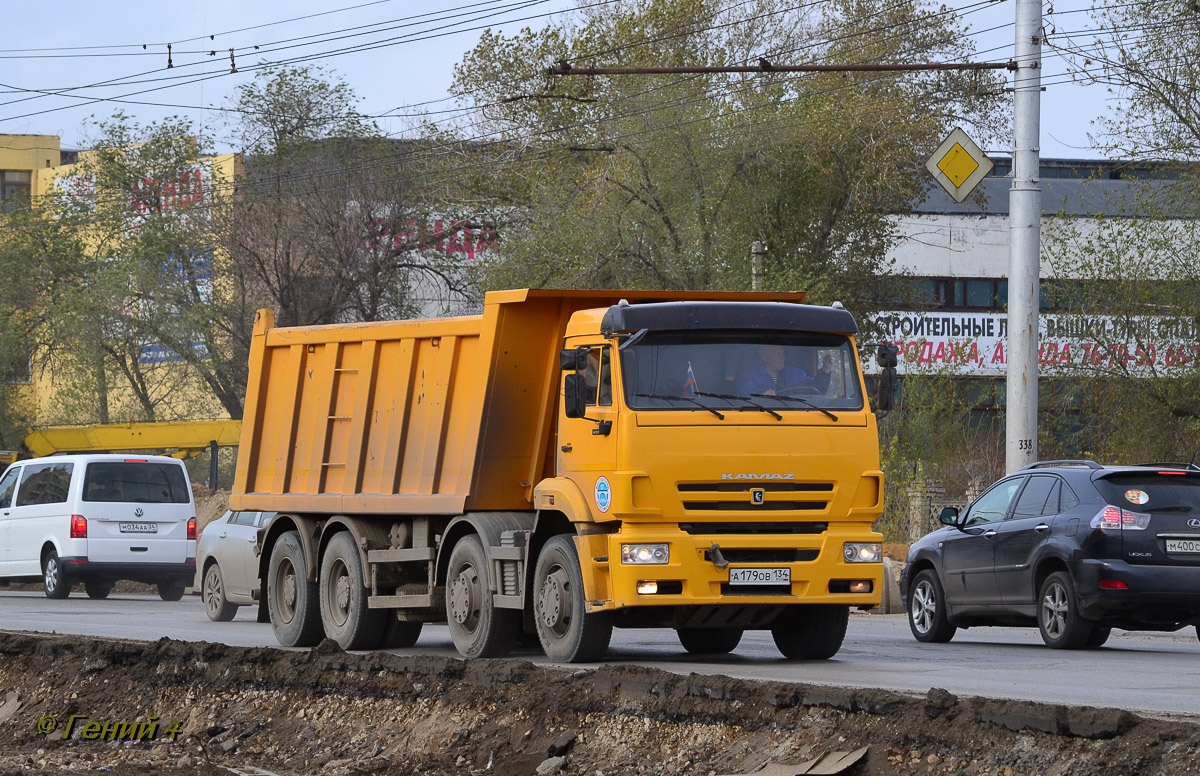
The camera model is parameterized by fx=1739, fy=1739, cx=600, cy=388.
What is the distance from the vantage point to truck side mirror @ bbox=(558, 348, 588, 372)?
491 inches

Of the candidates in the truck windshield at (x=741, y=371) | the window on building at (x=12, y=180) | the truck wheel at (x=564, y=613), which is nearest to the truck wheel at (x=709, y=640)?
the truck wheel at (x=564, y=613)

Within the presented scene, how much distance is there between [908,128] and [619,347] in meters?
30.0

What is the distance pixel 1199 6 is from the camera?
28.6 meters

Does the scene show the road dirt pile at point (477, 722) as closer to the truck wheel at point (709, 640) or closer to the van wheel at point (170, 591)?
the truck wheel at point (709, 640)

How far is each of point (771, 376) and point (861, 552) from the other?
1.41 meters

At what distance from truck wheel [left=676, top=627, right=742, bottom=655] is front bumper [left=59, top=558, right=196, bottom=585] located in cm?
1198

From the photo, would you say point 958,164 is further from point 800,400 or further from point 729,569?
point 729,569

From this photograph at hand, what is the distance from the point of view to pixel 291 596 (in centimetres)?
1574

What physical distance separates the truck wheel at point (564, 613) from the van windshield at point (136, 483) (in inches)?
553

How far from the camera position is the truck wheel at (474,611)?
13.1 metres

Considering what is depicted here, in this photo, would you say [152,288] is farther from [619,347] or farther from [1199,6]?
[619,347]

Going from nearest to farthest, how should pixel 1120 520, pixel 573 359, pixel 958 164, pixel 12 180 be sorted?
pixel 573 359, pixel 1120 520, pixel 958 164, pixel 12 180

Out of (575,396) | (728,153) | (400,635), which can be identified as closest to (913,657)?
(575,396)

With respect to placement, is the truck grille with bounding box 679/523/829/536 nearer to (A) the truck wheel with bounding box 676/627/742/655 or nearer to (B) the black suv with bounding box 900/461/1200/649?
(A) the truck wheel with bounding box 676/627/742/655
